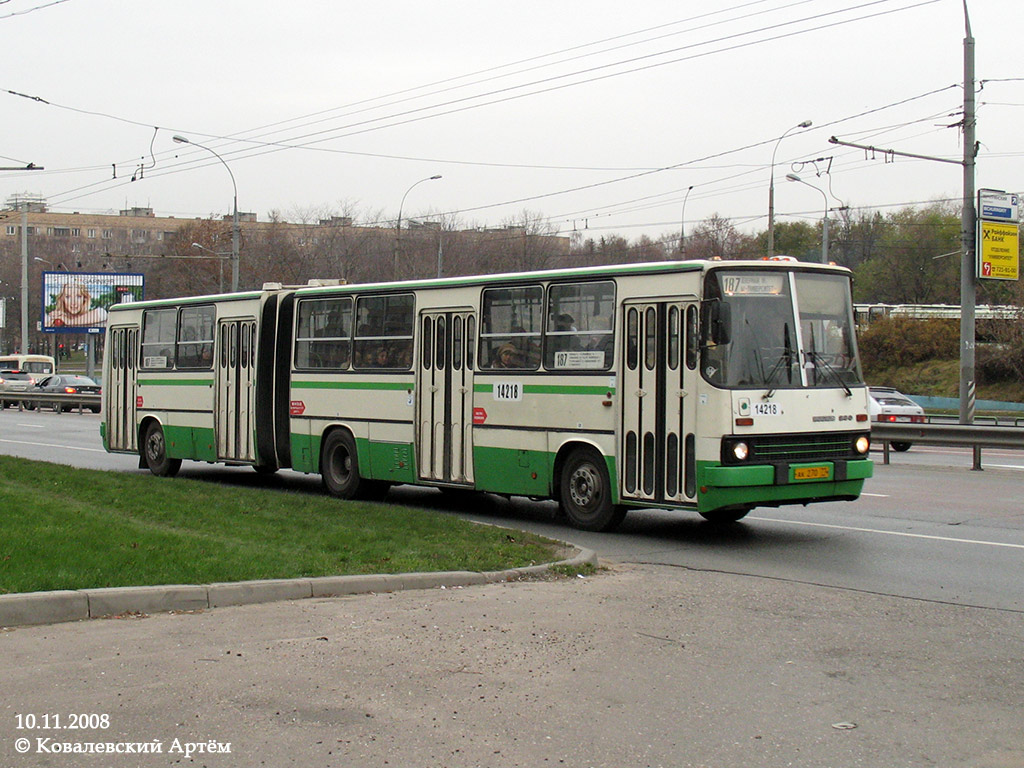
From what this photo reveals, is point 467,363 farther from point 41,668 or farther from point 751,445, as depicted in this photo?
point 41,668

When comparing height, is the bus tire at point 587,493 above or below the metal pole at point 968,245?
below

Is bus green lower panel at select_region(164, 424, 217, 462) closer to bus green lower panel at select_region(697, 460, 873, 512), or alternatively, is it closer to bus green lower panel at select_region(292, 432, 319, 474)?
bus green lower panel at select_region(292, 432, 319, 474)

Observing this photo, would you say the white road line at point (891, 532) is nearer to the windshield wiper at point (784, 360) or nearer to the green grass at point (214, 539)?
the windshield wiper at point (784, 360)

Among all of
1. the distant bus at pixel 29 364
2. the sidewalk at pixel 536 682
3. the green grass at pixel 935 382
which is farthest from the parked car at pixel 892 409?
the distant bus at pixel 29 364

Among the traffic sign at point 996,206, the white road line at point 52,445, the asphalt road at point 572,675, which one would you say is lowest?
the white road line at point 52,445

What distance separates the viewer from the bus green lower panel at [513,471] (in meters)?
13.7

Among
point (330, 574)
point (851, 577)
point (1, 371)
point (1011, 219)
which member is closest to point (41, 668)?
point (330, 574)

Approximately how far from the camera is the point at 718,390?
38.5ft

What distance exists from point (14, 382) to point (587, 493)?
5511 centimetres

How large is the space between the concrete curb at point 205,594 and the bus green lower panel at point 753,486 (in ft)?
8.20

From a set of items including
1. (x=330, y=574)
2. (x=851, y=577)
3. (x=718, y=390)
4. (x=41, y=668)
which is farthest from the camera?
(x=718, y=390)

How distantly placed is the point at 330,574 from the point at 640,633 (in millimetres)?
2629

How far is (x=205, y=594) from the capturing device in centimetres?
833

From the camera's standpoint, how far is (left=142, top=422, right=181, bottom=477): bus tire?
20062 millimetres
